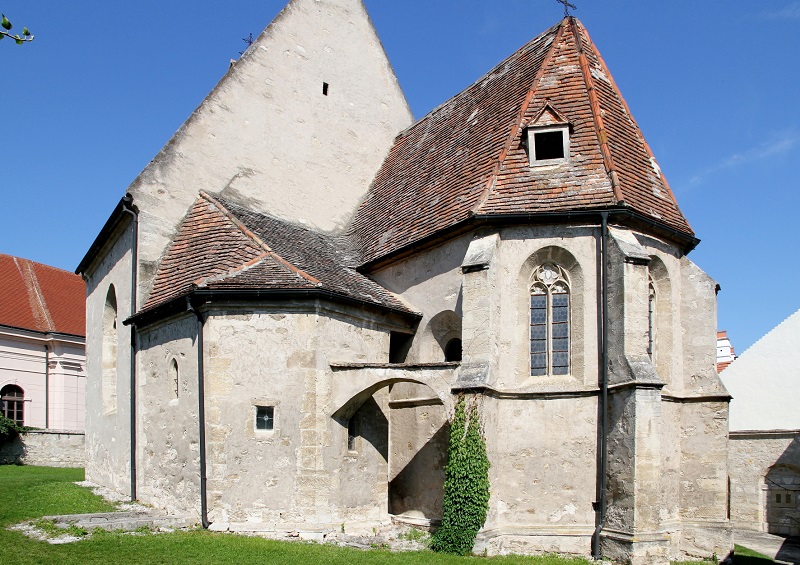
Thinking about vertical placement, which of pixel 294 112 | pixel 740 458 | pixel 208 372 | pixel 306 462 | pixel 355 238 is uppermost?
pixel 294 112

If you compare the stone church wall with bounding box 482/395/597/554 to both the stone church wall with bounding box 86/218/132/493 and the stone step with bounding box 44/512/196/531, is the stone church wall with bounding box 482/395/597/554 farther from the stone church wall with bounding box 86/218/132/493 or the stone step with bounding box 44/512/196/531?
the stone church wall with bounding box 86/218/132/493

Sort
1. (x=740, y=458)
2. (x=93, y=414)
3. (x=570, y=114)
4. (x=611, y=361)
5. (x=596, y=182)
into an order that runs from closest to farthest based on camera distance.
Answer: (x=611, y=361), (x=596, y=182), (x=570, y=114), (x=93, y=414), (x=740, y=458)

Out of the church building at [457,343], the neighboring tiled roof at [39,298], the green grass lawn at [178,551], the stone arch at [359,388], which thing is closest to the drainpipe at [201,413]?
the church building at [457,343]

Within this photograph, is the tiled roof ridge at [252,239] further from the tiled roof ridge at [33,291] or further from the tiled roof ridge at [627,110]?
the tiled roof ridge at [33,291]

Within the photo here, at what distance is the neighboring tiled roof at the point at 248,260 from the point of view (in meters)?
15.8

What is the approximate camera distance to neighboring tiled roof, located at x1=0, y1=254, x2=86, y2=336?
116 feet

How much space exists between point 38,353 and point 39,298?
3122 mm

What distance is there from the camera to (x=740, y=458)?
2616 centimetres

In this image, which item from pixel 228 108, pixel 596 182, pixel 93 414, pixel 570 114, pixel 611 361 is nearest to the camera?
pixel 611 361

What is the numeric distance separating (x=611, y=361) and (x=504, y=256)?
2978 mm

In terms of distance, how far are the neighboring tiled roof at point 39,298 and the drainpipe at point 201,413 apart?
22.8m

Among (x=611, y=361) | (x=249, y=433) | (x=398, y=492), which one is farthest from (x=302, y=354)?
(x=611, y=361)

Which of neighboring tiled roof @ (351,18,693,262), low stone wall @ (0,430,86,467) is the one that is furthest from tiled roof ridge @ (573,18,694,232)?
low stone wall @ (0,430,86,467)

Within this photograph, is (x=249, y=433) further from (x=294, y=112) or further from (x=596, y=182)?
(x=294, y=112)
